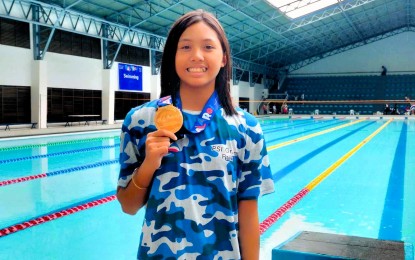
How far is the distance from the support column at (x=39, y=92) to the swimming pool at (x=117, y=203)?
6426 millimetres

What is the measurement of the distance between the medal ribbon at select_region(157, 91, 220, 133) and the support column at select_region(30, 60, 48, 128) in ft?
51.7

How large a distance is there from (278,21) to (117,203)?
21.7m

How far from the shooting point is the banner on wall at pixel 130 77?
67.5 feet

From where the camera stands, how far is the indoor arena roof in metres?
17.8

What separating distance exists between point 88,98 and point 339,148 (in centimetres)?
1260

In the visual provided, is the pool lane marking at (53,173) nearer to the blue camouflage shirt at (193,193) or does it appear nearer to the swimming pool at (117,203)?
the swimming pool at (117,203)

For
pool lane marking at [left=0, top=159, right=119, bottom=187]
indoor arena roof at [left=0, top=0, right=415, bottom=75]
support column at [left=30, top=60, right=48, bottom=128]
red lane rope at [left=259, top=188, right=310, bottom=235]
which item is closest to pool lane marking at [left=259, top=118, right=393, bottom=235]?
red lane rope at [left=259, top=188, right=310, bottom=235]

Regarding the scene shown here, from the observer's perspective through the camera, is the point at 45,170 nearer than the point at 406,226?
No

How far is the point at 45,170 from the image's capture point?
7.09 m

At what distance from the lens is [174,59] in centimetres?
133

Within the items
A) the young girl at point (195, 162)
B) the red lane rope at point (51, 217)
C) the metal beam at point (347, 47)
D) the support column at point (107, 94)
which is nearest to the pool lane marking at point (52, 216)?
the red lane rope at point (51, 217)

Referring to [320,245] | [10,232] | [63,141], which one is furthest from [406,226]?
[63,141]

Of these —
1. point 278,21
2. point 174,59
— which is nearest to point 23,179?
point 174,59

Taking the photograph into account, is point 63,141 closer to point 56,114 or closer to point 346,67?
point 56,114
